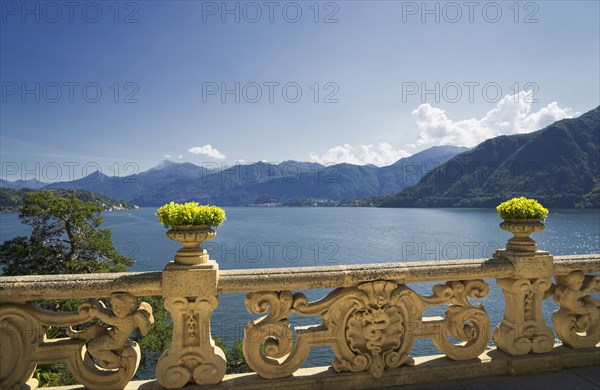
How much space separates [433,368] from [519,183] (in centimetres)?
16691

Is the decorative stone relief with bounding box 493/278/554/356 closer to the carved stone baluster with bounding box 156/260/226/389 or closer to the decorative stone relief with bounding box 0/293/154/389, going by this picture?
the carved stone baluster with bounding box 156/260/226/389

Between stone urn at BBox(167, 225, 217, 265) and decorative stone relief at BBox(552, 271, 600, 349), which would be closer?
stone urn at BBox(167, 225, 217, 265)

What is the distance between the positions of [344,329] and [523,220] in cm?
250

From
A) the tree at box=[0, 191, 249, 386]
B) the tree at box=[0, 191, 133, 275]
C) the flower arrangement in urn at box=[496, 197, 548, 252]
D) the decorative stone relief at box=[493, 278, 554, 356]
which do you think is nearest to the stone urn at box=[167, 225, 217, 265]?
the flower arrangement in urn at box=[496, 197, 548, 252]

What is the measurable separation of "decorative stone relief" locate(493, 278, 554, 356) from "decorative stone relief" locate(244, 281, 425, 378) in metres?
1.23

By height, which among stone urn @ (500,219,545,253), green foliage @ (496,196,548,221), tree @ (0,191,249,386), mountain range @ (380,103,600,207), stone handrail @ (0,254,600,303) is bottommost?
tree @ (0,191,249,386)

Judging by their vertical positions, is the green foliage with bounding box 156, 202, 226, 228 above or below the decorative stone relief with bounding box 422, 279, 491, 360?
above

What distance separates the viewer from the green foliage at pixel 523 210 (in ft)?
13.7

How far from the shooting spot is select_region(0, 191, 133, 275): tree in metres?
18.8

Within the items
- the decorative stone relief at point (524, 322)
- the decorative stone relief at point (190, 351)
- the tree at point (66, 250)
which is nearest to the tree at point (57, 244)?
the tree at point (66, 250)

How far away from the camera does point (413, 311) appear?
154 inches

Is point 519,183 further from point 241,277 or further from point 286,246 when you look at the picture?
point 241,277

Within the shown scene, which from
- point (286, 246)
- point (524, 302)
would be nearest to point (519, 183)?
point (286, 246)

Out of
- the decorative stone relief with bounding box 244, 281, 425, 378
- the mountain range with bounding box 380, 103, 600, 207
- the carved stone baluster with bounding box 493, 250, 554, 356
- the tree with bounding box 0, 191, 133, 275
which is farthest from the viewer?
the mountain range with bounding box 380, 103, 600, 207
